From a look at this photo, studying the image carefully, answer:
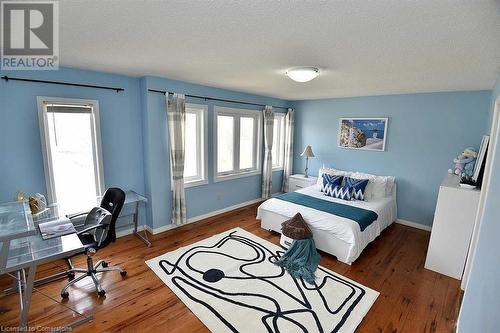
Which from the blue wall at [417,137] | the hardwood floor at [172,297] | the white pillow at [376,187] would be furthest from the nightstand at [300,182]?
the hardwood floor at [172,297]

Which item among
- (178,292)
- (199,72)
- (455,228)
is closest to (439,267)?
(455,228)

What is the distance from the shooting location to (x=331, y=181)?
4031 millimetres

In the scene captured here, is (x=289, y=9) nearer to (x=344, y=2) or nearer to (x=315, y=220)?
(x=344, y=2)

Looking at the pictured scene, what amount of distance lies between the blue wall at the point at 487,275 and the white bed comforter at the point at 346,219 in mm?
1501

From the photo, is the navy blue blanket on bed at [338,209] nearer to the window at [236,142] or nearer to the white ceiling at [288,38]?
the window at [236,142]

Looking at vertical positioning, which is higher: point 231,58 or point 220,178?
point 231,58

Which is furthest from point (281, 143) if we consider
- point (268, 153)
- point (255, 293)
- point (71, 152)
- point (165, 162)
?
point (71, 152)

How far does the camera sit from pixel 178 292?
7.66ft

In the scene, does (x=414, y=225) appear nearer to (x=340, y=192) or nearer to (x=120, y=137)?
(x=340, y=192)

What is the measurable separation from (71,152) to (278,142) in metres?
4.01

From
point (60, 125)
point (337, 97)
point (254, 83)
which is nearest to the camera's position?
point (60, 125)

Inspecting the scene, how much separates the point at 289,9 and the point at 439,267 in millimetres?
3258

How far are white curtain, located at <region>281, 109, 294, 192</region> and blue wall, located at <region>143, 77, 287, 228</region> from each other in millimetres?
1114

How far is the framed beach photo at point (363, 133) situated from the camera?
4.25 meters
